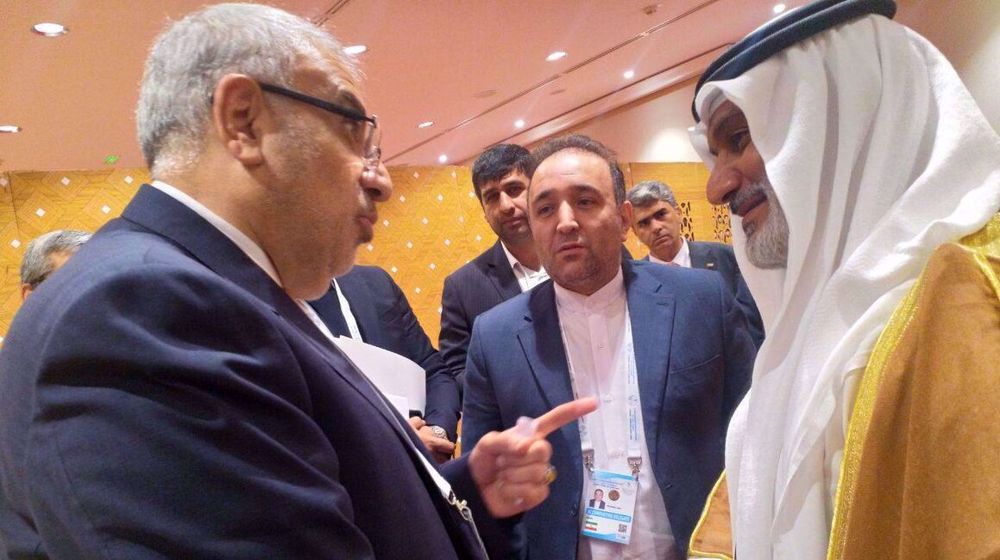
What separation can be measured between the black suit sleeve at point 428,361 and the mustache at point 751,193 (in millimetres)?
1364

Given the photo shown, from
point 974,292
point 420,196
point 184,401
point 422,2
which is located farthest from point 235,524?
point 422,2

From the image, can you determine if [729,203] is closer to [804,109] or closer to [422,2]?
[804,109]

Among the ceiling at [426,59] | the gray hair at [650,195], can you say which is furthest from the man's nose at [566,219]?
the ceiling at [426,59]

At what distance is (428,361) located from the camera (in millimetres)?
2777

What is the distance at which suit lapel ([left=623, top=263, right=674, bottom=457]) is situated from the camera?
1986mm

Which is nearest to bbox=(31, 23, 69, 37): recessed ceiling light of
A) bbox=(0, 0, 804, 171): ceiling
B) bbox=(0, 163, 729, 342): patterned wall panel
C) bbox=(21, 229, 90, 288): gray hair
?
bbox=(0, 0, 804, 171): ceiling

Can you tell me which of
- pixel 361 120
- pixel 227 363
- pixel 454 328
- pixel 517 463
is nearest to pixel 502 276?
pixel 454 328

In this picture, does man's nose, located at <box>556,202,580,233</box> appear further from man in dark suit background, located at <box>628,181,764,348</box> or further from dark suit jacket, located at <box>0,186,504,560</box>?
man in dark suit background, located at <box>628,181,764,348</box>

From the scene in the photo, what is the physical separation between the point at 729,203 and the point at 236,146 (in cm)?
120

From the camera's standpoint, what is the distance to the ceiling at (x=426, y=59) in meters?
5.73

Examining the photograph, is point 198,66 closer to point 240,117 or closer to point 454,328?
point 240,117

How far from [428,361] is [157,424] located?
80.5 inches

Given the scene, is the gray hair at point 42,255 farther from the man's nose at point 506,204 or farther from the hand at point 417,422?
the man's nose at point 506,204

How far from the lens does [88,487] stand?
723 mm
